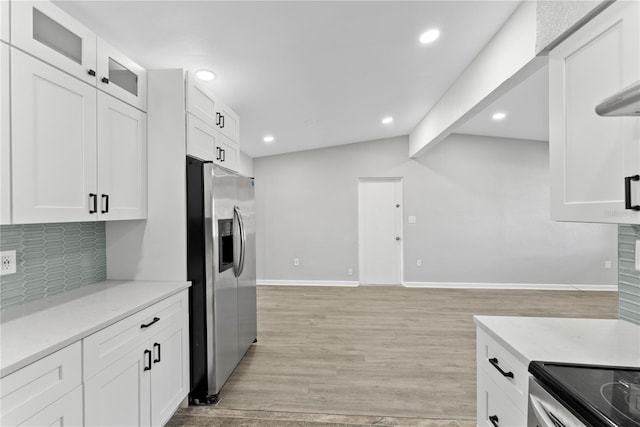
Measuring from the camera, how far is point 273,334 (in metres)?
3.50

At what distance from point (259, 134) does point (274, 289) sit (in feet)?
9.05

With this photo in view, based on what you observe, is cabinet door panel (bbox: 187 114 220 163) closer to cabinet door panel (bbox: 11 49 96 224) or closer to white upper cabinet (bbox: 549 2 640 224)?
cabinet door panel (bbox: 11 49 96 224)

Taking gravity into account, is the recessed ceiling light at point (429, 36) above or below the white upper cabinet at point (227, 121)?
above

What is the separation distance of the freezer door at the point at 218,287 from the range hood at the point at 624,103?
6.79 feet

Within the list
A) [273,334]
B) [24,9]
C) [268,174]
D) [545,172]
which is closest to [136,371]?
[24,9]

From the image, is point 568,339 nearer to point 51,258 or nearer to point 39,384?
point 39,384

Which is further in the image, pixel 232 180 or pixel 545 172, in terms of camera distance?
pixel 545 172

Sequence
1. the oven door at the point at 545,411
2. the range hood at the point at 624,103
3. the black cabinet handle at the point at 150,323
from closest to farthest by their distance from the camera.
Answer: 1. the range hood at the point at 624,103
2. the oven door at the point at 545,411
3. the black cabinet handle at the point at 150,323

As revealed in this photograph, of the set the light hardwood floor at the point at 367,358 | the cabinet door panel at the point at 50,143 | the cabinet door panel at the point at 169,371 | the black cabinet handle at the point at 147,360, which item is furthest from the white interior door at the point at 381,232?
the cabinet door panel at the point at 50,143

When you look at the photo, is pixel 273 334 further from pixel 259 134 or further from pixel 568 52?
pixel 568 52

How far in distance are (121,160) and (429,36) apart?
97.1 inches

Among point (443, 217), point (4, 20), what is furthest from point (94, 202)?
point (443, 217)

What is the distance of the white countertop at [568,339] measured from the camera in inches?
42.3

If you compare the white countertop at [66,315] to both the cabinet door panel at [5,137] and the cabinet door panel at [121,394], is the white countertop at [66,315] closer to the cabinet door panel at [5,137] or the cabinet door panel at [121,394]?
the cabinet door panel at [121,394]
